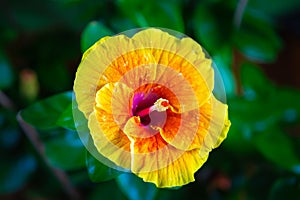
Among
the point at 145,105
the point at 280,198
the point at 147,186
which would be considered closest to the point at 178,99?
the point at 145,105

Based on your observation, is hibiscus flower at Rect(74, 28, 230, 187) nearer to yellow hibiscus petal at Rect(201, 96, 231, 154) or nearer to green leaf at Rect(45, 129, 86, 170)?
yellow hibiscus petal at Rect(201, 96, 231, 154)

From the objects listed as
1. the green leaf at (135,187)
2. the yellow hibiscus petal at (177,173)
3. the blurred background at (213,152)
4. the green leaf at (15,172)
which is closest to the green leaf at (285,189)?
the blurred background at (213,152)

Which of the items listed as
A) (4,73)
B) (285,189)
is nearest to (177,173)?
(285,189)

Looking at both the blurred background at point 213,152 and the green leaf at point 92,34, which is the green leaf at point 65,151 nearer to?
the blurred background at point 213,152

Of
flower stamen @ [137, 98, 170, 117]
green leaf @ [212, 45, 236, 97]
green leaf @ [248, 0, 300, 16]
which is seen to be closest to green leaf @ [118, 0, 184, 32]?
green leaf @ [212, 45, 236, 97]

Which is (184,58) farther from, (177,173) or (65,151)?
(65,151)
